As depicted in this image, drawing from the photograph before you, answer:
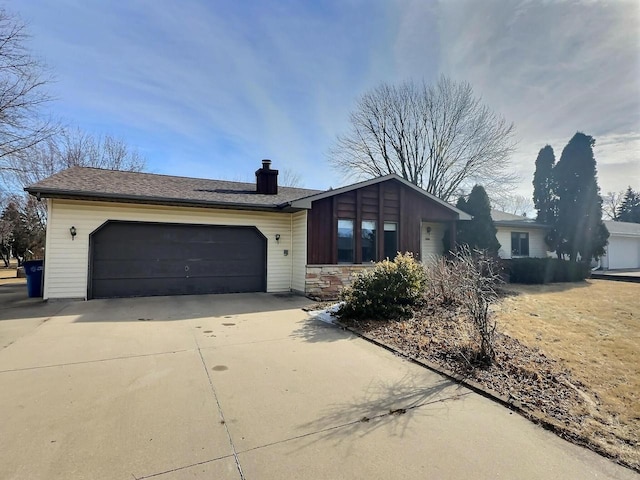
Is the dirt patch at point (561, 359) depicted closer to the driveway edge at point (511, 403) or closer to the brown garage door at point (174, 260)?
the driveway edge at point (511, 403)

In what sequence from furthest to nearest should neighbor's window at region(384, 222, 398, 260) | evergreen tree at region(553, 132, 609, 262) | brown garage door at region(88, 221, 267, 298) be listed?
1. evergreen tree at region(553, 132, 609, 262)
2. neighbor's window at region(384, 222, 398, 260)
3. brown garage door at region(88, 221, 267, 298)

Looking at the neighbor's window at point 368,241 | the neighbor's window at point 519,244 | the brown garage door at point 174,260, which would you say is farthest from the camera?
the neighbor's window at point 519,244

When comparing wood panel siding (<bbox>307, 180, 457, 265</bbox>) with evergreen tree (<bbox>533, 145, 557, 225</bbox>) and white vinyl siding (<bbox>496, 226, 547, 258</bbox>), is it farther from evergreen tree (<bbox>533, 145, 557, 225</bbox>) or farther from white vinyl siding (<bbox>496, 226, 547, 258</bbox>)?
evergreen tree (<bbox>533, 145, 557, 225</bbox>)

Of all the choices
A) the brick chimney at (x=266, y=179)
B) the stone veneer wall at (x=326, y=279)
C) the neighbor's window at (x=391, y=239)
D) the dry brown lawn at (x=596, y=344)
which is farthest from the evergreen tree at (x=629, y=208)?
the brick chimney at (x=266, y=179)

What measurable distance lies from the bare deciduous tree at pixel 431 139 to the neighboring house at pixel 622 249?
25.7ft

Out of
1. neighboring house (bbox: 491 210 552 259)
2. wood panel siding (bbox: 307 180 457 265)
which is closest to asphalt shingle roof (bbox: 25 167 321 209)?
wood panel siding (bbox: 307 180 457 265)

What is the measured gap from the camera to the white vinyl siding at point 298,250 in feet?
33.7

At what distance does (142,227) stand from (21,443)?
797 centimetres

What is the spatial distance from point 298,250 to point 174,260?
3.88m

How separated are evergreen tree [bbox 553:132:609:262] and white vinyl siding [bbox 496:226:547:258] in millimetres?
818

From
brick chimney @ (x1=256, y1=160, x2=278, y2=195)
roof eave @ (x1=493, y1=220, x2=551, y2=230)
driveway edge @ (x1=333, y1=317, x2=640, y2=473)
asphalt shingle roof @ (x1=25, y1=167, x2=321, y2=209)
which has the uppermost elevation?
brick chimney @ (x1=256, y1=160, x2=278, y2=195)

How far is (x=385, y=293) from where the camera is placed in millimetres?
6828

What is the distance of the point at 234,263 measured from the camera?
421 inches

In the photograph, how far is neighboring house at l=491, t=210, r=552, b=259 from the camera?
15.8 meters
